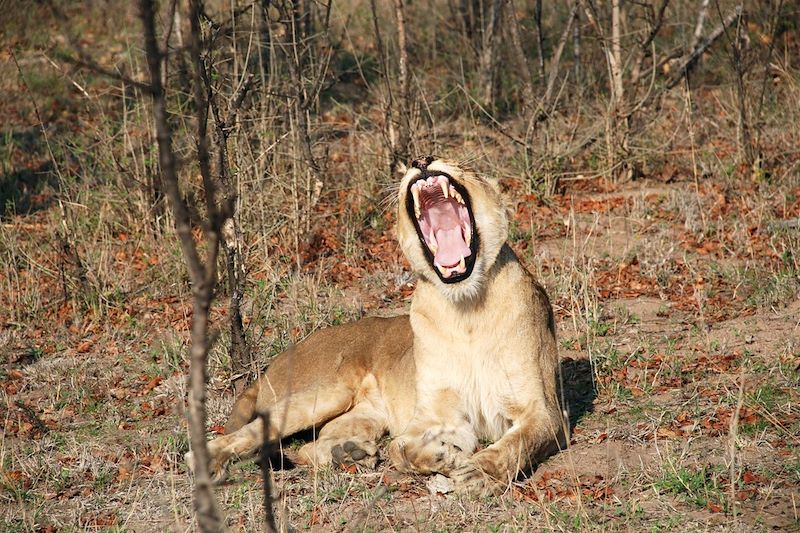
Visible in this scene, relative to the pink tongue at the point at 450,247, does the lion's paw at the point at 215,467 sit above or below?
below

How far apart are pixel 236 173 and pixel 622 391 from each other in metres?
2.68

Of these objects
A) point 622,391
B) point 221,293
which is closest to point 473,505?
point 622,391

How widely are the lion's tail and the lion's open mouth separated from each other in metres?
1.30

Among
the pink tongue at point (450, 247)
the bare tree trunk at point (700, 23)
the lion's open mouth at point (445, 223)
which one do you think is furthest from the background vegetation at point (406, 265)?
the pink tongue at point (450, 247)

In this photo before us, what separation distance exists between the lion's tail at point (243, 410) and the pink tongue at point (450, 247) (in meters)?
1.33

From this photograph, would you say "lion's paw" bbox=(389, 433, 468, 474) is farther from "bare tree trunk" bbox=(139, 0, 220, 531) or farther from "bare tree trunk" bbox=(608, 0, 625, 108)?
"bare tree trunk" bbox=(608, 0, 625, 108)

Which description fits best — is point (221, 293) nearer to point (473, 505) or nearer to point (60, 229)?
point (60, 229)

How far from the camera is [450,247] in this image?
4801 millimetres

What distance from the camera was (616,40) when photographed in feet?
29.1

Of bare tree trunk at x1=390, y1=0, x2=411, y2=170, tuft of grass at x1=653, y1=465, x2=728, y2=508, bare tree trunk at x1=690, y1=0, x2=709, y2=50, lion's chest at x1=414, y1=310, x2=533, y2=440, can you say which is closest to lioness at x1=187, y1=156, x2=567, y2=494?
lion's chest at x1=414, y1=310, x2=533, y2=440

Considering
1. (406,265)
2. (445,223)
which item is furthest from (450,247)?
(406,265)

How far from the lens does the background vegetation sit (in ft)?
14.3

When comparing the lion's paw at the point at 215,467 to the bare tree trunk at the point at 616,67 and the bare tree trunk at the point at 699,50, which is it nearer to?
the bare tree trunk at the point at 616,67

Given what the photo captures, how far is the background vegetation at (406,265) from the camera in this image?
4359 millimetres
